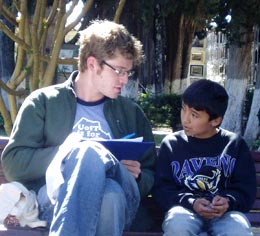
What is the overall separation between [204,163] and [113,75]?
2.29 ft

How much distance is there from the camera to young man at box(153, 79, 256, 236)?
345 cm

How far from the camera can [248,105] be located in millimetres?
15141

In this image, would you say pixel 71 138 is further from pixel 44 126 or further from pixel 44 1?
pixel 44 1

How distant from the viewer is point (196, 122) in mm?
3551

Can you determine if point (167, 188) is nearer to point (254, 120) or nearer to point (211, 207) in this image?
point (211, 207)

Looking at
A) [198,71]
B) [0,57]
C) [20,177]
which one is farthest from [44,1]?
[198,71]

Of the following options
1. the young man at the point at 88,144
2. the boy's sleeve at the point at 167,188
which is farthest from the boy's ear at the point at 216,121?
the young man at the point at 88,144

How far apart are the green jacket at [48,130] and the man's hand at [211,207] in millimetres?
328

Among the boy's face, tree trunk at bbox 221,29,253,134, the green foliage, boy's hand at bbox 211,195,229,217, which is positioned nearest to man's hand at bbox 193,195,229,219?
boy's hand at bbox 211,195,229,217

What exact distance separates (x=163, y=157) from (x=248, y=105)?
1184 cm

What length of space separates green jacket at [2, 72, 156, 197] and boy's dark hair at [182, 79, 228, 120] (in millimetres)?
347

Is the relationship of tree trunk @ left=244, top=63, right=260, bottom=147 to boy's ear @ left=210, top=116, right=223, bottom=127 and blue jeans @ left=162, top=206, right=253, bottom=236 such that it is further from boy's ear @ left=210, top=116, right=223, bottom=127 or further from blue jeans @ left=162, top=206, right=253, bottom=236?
blue jeans @ left=162, top=206, right=253, bottom=236

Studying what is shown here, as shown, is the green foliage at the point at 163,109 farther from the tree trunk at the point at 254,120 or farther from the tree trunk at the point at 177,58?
the tree trunk at the point at 254,120

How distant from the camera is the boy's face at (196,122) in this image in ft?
11.7
